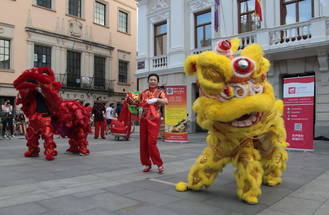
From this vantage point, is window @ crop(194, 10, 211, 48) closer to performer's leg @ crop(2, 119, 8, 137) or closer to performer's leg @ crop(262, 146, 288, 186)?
performer's leg @ crop(2, 119, 8, 137)

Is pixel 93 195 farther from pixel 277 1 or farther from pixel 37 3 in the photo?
pixel 37 3

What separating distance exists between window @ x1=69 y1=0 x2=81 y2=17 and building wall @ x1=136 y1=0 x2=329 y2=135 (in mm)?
7197

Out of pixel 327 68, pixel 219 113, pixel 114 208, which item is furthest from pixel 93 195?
pixel 327 68

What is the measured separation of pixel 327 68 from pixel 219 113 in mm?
10434

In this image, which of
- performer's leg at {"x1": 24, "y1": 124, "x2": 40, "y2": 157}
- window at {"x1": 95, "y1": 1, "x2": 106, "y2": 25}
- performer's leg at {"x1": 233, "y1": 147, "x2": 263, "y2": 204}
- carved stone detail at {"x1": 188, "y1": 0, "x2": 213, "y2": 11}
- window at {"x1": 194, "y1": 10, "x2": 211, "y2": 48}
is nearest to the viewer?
performer's leg at {"x1": 233, "y1": 147, "x2": 263, "y2": 204}

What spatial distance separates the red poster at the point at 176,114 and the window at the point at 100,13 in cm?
1678

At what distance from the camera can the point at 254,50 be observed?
3.80m

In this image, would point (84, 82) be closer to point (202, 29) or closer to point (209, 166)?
point (202, 29)

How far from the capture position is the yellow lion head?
3.54 meters

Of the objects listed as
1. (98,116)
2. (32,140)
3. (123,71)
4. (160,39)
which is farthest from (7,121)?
(123,71)

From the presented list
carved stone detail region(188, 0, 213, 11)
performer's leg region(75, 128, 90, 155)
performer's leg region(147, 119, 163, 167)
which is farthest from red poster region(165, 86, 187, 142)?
carved stone detail region(188, 0, 213, 11)

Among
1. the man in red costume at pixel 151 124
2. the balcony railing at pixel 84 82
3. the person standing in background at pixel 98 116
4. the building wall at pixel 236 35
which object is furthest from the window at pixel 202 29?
the man in red costume at pixel 151 124

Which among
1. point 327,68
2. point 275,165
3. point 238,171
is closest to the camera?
point 238,171

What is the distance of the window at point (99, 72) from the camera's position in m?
26.3
